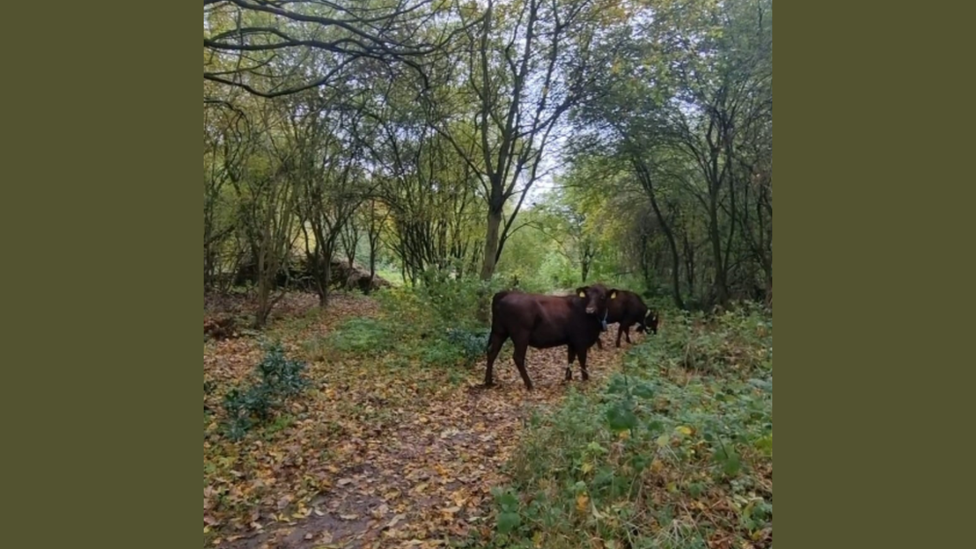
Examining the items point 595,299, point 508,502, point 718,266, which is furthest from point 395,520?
point 718,266

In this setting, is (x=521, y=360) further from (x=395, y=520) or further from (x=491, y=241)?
(x=491, y=241)

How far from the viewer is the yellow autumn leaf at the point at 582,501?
11.7 ft

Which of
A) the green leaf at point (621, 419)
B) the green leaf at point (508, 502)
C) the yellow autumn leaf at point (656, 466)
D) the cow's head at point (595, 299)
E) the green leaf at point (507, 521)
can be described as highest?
the cow's head at point (595, 299)

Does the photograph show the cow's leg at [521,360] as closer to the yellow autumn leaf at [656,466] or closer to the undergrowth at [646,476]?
the undergrowth at [646,476]

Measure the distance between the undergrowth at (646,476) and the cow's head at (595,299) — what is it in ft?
10.2

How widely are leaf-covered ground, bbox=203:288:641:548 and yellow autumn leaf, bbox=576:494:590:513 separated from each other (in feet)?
2.25

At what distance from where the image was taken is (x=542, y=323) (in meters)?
8.18

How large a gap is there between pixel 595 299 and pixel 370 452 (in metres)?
4.51

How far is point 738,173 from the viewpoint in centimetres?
1299

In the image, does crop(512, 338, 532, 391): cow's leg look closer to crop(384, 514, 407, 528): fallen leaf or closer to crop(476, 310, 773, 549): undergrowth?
crop(476, 310, 773, 549): undergrowth

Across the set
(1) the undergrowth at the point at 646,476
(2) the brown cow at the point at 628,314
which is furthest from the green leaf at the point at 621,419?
(2) the brown cow at the point at 628,314

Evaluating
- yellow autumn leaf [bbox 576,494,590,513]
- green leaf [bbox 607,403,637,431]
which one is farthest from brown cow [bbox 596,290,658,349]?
yellow autumn leaf [bbox 576,494,590,513]

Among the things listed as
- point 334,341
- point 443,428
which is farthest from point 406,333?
point 443,428

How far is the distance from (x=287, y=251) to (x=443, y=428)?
973 centimetres
